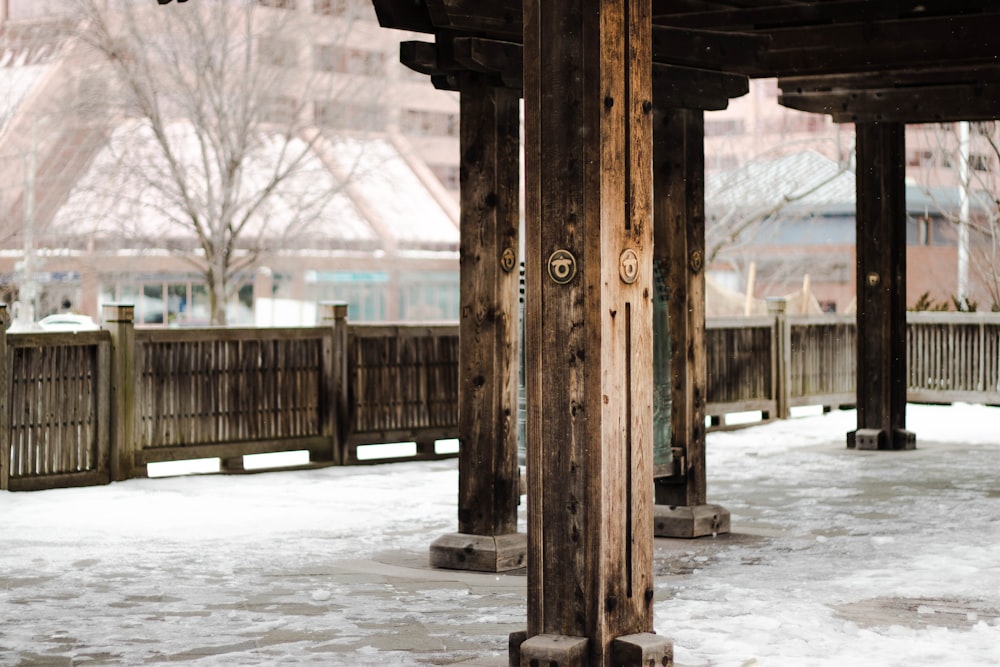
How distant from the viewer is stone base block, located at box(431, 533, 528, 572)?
29.3 ft

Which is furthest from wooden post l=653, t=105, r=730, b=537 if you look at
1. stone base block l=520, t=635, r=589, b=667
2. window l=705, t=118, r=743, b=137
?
window l=705, t=118, r=743, b=137

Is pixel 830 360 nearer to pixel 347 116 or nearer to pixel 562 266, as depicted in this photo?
pixel 347 116

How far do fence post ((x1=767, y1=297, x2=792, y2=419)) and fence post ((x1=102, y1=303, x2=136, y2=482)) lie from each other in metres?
9.29

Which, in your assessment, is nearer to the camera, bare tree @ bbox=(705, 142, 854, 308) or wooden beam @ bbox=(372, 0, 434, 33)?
wooden beam @ bbox=(372, 0, 434, 33)

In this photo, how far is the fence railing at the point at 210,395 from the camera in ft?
40.7

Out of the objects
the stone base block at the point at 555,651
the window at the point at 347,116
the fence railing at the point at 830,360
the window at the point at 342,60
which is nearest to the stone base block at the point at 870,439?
the fence railing at the point at 830,360

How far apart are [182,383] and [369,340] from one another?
2093 millimetres

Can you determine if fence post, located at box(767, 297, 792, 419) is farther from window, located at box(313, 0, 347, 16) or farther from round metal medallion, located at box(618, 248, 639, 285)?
window, located at box(313, 0, 347, 16)

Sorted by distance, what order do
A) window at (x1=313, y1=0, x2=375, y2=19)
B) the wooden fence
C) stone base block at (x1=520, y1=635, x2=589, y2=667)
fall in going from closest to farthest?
stone base block at (x1=520, y1=635, x2=589, y2=667)
the wooden fence
window at (x1=313, y1=0, x2=375, y2=19)

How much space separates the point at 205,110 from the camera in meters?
27.8

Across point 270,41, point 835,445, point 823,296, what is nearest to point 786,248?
point 823,296

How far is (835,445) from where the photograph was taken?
662 inches

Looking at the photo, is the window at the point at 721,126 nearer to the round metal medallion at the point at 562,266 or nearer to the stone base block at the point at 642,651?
the round metal medallion at the point at 562,266

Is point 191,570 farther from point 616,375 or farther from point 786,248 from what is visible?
Result: point 786,248
